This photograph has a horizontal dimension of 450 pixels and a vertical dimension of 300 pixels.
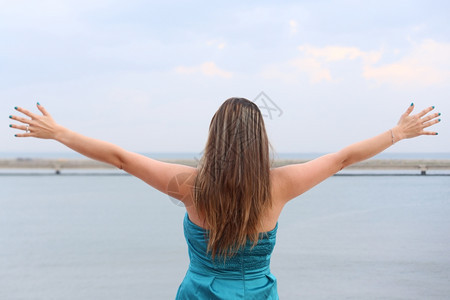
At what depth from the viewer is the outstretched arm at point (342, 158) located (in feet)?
4.83

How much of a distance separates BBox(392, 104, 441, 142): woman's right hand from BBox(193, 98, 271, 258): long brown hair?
566 millimetres

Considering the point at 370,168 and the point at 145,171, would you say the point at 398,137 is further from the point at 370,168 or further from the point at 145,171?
the point at 370,168

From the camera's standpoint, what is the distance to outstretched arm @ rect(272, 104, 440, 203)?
1.47 metres

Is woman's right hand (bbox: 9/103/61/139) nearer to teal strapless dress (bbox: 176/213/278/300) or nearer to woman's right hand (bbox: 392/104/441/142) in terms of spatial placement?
teal strapless dress (bbox: 176/213/278/300)

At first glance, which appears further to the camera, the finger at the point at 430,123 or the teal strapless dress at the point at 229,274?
the finger at the point at 430,123

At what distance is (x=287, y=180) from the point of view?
1.47 m

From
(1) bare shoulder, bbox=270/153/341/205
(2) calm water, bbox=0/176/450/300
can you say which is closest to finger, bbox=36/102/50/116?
(1) bare shoulder, bbox=270/153/341/205

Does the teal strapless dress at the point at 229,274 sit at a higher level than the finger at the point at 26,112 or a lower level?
lower

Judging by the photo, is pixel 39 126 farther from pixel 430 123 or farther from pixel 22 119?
pixel 430 123

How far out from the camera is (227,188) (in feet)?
4.66

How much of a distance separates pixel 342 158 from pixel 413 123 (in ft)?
1.11

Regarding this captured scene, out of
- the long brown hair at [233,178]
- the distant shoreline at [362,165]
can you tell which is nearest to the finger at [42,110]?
the long brown hair at [233,178]

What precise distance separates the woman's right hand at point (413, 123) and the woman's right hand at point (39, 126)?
3.84 ft

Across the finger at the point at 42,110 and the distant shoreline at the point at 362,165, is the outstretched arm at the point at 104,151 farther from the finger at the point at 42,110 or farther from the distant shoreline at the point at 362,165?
the distant shoreline at the point at 362,165
